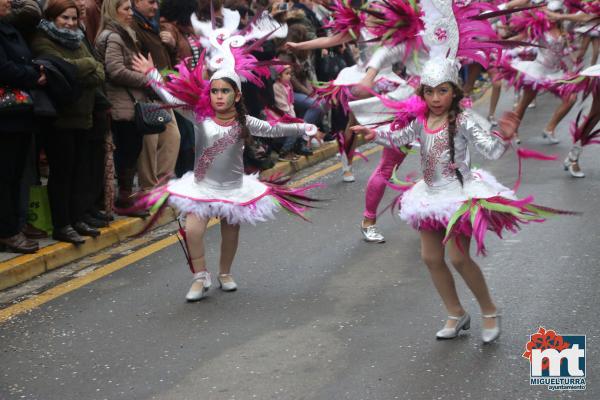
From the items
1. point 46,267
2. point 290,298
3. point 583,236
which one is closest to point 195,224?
point 290,298

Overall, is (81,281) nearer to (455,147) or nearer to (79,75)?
(79,75)

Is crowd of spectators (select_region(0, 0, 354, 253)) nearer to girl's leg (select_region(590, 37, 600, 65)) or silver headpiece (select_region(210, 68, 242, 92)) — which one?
silver headpiece (select_region(210, 68, 242, 92))

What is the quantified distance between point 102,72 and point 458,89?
331cm

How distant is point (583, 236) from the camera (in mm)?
8367

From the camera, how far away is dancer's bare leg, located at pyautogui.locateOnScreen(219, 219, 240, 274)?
714 centimetres

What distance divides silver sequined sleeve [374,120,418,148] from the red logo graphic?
1.34 metres

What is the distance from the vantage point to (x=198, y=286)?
23.0 feet

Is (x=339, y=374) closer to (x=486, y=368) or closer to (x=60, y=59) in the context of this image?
(x=486, y=368)

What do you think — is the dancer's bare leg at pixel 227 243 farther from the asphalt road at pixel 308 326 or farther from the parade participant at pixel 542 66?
the parade participant at pixel 542 66

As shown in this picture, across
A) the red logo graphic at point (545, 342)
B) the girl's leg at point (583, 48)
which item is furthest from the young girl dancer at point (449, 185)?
the girl's leg at point (583, 48)

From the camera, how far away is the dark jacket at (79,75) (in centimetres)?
795

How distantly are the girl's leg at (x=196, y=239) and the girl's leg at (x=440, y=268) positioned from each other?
5.39ft

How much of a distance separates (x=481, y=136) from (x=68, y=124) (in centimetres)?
356

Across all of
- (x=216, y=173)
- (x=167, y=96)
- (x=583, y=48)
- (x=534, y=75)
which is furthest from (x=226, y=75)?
(x=583, y=48)
